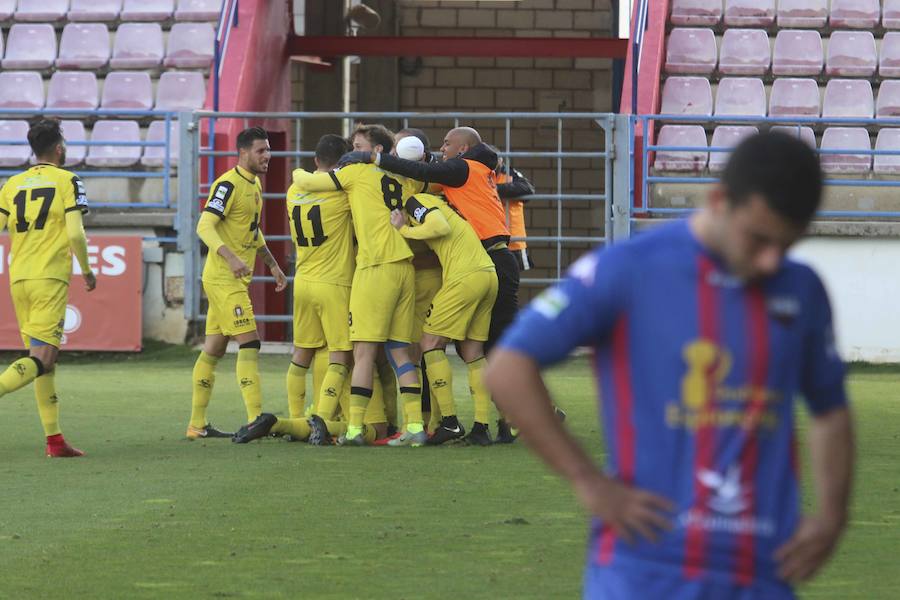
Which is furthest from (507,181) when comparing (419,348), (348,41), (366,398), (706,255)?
(348,41)

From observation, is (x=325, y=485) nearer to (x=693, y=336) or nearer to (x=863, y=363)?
(x=693, y=336)

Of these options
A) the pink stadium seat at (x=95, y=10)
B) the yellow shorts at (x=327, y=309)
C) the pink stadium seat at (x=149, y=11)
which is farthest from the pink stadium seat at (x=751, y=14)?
the yellow shorts at (x=327, y=309)

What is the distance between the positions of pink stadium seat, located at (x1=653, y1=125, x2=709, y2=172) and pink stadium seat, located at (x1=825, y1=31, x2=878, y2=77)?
6.81 feet

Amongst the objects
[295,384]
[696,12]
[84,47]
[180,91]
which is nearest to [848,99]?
[696,12]

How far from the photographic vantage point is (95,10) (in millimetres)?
21125

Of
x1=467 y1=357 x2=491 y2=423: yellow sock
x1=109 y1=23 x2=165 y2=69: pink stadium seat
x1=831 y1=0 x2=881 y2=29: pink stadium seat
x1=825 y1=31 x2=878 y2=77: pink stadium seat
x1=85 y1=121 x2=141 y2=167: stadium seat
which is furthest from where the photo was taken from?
x1=109 y1=23 x2=165 y2=69: pink stadium seat

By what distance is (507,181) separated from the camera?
11.6m

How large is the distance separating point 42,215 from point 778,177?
24.7 ft

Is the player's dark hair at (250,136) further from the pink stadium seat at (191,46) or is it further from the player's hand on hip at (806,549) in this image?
the pink stadium seat at (191,46)

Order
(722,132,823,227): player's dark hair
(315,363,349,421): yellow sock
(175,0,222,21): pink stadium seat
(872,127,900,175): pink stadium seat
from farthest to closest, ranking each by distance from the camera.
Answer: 1. (175,0,222,21): pink stadium seat
2. (872,127,900,175): pink stadium seat
3. (315,363,349,421): yellow sock
4. (722,132,823,227): player's dark hair

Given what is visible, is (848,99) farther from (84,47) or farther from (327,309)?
(327,309)

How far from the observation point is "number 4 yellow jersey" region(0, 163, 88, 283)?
9.40 meters

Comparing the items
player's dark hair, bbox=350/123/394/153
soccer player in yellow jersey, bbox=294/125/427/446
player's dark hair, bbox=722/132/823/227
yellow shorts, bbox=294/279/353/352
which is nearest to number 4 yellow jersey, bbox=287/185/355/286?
yellow shorts, bbox=294/279/353/352

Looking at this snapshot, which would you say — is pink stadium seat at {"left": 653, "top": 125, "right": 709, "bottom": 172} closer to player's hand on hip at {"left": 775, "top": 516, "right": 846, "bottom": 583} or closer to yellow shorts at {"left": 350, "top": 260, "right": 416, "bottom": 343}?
yellow shorts at {"left": 350, "top": 260, "right": 416, "bottom": 343}
